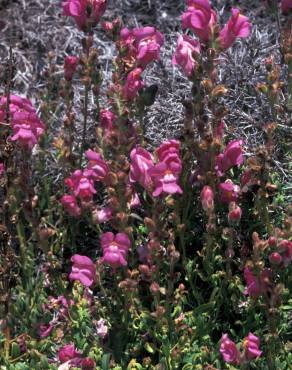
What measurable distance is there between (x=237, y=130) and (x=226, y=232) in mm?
1092

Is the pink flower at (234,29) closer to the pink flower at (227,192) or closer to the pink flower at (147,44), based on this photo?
the pink flower at (147,44)

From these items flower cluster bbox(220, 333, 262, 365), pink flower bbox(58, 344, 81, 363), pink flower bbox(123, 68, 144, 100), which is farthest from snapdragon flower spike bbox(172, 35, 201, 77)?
pink flower bbox(58, 344, 81, 363)

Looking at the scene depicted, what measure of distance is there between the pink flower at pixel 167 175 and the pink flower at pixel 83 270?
1.42 feet

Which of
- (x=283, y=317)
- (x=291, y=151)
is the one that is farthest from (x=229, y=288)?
(x=291, y=151)

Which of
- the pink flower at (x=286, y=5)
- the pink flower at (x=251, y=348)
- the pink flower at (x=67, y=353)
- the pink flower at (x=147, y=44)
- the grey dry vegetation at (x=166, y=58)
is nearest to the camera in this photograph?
the pink flower at (x=251, y=348)

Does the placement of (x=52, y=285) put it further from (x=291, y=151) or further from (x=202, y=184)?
(x=291, y=151)

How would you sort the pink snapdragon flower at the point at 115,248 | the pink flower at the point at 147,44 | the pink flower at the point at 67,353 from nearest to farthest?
1. the pink snapdragon flower at the point at 115,248
2. the pink flower at the point at 67,353
3. the pink flower at the point at 147,44

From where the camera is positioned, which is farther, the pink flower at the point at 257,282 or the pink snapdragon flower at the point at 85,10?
the pink snapdragon flower at the point at 85,10

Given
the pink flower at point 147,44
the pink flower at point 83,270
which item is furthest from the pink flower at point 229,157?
the pink flower at point 83,270

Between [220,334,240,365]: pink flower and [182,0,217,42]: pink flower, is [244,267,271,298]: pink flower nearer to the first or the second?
[220,334,240,365]: pink flower

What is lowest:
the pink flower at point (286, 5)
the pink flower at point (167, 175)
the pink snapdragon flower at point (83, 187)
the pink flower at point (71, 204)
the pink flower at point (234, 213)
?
the pink flower at point (71, 204)

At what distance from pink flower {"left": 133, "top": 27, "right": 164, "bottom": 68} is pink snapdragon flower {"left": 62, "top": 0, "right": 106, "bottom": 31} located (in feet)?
0.64

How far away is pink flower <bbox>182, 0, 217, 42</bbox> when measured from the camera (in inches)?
117

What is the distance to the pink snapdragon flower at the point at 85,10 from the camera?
3354 millimetres
